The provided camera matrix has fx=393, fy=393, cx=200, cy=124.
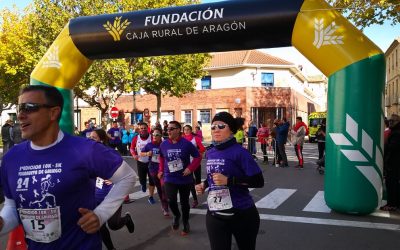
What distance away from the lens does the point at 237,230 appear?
3688 mm

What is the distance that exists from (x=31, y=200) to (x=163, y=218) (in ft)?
17.0

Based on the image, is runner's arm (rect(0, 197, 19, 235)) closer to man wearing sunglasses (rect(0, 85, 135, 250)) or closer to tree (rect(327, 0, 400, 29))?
man wearing sunglasses (rect(0, 85, 135, 250))

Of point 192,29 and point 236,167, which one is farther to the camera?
point 192,29

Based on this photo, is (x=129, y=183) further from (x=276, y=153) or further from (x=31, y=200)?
(x=276, y=153)

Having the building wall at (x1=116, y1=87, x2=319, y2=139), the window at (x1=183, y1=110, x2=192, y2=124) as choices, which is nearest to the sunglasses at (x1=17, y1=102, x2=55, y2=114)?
the building wall at (x1=116, y1=87, x2=319, y2=139)

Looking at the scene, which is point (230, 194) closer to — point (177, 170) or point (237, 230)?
point (237, 230)

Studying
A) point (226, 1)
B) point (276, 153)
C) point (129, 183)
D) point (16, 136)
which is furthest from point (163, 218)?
point (16, 136)

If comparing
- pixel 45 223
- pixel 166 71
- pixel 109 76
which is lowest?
pixel 45 223

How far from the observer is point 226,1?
8102mm

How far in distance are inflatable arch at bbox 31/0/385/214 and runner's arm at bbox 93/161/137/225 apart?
561 cm

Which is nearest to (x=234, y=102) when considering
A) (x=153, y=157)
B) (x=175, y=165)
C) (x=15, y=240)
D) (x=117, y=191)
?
(x=153, y=157)

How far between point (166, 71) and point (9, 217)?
22.2m

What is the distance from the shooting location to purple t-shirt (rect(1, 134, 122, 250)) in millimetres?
2275

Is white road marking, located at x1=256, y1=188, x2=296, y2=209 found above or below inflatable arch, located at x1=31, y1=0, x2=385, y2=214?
below
